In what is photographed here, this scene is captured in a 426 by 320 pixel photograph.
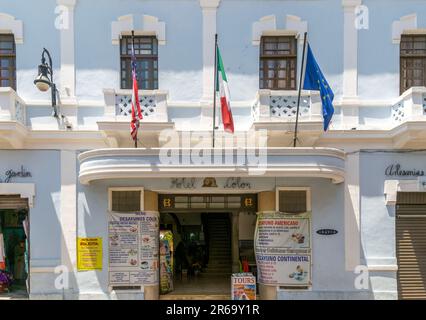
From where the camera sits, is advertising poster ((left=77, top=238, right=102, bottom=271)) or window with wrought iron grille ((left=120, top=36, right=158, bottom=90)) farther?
window with wrought iron grille ((left=120, top=36, right=158, bottom=90))

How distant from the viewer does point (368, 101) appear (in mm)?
9422

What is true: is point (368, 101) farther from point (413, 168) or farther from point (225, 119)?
point (225, 119)

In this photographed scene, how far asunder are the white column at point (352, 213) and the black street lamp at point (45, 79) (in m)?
7.84

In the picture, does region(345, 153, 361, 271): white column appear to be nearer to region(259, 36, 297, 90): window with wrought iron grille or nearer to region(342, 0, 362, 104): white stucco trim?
region(342, 0, 362, 104): white stucco trim

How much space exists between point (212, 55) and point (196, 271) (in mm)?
7258

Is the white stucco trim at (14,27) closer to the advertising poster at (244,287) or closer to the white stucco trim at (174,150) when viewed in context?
the white stucco trim at (174,150)

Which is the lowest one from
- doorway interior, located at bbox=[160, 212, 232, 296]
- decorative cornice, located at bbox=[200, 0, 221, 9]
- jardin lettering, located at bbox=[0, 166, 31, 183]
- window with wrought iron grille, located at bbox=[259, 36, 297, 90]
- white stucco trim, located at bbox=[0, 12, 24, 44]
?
doorway interior, located at bbox=[160, 212, 232, 296]

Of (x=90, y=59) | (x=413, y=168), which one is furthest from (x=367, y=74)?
(x=90, y=59)

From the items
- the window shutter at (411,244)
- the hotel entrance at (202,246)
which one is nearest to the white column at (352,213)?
the window shutter at (411,244)

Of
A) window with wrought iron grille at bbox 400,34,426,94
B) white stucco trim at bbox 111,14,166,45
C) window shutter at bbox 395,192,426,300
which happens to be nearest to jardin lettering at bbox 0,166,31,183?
white stucco trim at bbox 111,14,166,45

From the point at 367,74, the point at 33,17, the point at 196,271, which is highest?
the point at 33,17

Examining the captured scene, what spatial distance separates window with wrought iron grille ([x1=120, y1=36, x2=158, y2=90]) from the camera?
31.5ft

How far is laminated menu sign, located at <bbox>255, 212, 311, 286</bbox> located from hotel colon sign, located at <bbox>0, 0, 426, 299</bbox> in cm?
7

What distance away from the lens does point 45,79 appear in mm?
8484
